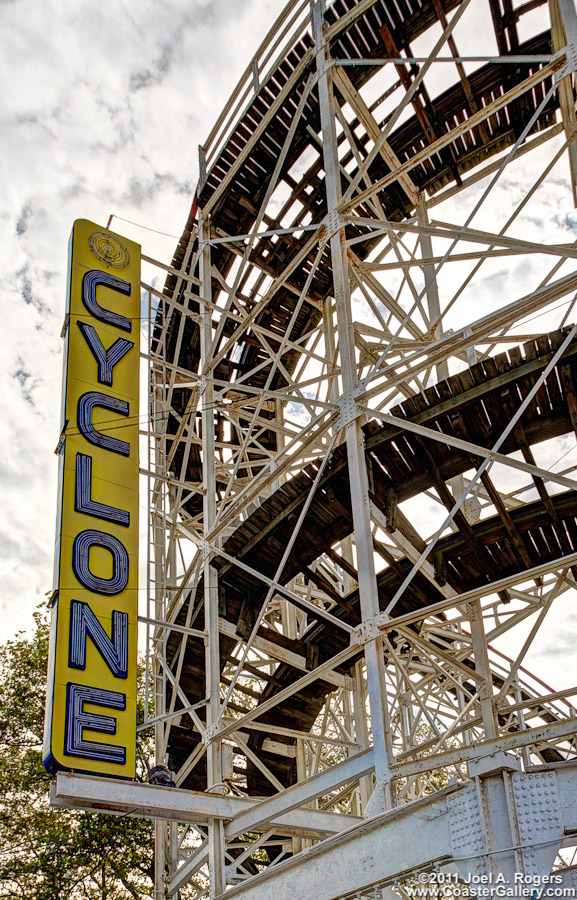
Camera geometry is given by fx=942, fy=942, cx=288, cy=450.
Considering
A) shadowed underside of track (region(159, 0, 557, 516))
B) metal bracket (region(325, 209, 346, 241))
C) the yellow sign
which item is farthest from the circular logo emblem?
metal bracket (region(325, 209, 346, 241))

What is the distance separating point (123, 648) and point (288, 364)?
9.71m

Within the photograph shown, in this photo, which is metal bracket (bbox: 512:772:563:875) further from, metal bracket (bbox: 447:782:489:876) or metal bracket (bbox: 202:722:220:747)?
metal bracket (bbox: 202:722:220:747)

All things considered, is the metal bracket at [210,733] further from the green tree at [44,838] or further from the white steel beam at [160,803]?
the green tree at [44,838]

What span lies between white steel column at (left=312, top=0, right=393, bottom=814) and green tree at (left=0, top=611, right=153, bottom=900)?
13.5 meters

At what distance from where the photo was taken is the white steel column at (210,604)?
12008 mm

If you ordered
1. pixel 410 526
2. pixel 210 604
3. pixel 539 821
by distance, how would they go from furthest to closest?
pixel 210 604
pixel 410 526
pixel 539 821

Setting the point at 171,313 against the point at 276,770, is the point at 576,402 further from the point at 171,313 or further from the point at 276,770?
the point at 171,313

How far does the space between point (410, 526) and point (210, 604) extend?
3195 mm

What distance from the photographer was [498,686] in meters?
20.0

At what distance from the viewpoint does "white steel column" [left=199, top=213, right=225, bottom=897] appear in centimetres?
1201

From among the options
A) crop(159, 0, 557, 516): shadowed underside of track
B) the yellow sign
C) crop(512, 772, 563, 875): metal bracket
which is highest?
crop(159, 0, 557, 516): shadowed underside of track

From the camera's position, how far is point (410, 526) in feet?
43.8

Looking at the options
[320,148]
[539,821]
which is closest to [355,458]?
[539,821]

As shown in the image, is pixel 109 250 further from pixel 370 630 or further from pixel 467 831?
pixel 467 831
